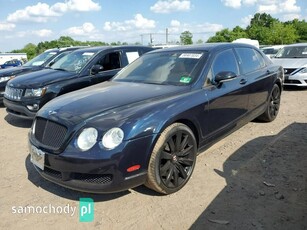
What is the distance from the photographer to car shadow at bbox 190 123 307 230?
293 cm

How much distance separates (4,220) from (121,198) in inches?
47.6

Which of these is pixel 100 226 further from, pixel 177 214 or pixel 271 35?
pixel 271 35

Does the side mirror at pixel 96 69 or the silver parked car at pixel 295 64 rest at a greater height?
the side mirror at pixel 96 69

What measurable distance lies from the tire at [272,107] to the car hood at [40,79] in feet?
→ 13.0

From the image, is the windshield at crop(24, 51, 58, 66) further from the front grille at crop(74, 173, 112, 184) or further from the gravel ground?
the front grille at crop(74, 173, 112, 184)

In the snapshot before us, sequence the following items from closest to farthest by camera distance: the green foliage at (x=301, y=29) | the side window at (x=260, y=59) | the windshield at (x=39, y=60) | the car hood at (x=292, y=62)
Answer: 1. the side window at (x=260, y=59)
2. the car hood at (x=292, y=62)
3. the windshield at (x=39, y=60)
4. the green foliage at (x=301, y=29)

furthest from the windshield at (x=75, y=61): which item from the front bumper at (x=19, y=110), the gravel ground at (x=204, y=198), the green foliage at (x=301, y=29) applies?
the green foliage at (x=301, y=29)

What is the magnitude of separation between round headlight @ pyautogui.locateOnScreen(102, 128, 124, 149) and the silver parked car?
8.27m

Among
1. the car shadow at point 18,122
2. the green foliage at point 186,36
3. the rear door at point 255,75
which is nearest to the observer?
the rear door at point 255,75

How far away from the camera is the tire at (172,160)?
3.20 meters

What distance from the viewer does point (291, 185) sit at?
3.57 meters

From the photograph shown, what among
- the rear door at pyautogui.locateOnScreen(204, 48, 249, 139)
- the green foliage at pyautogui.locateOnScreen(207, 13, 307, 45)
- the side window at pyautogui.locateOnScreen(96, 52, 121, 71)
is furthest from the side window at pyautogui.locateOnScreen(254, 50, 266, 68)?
the green foliage at pyautogui.locateOnScreen(207, 13, 307, 45)

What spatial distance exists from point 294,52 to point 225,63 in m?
7.67

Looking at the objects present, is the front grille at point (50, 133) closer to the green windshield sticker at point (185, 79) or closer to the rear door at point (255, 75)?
the green windshield sticker at point (185, 79)
